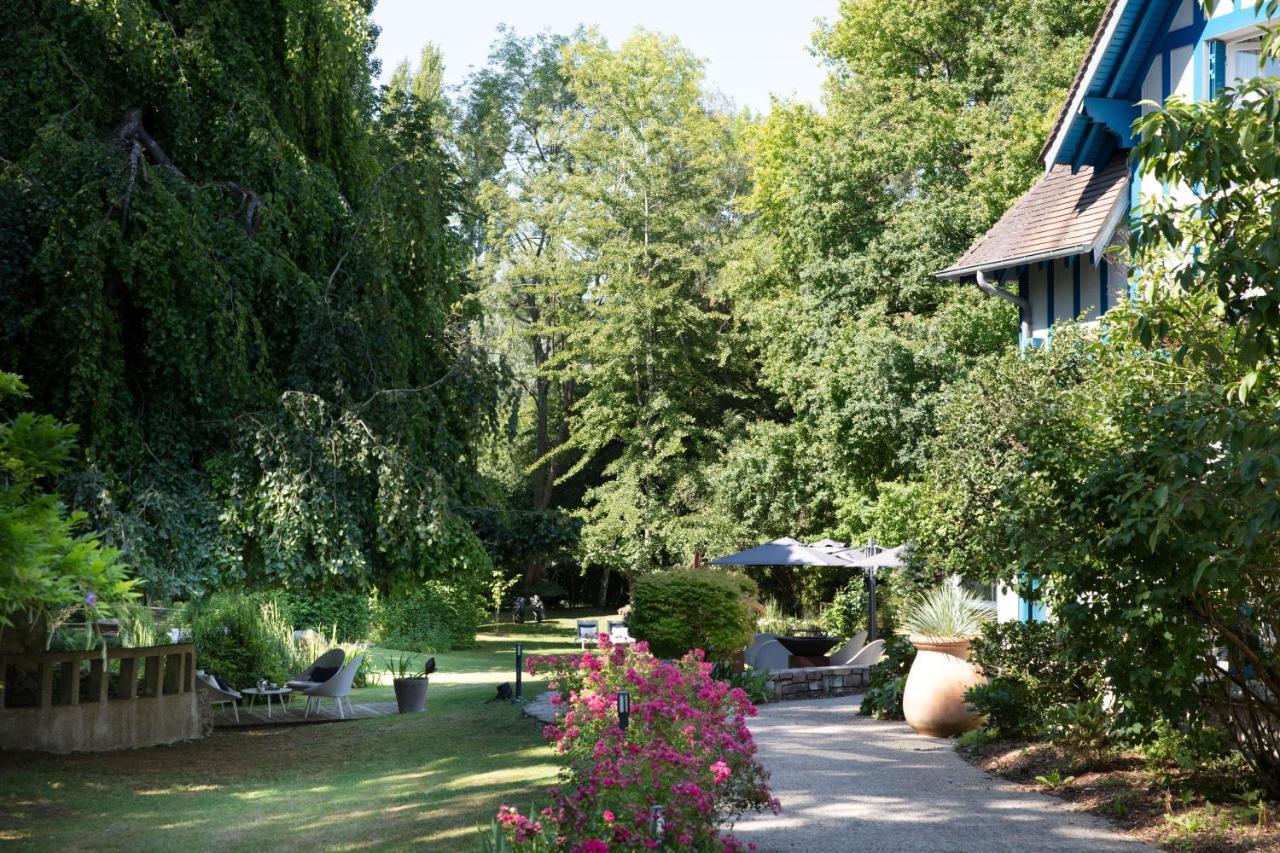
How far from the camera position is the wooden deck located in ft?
51.1

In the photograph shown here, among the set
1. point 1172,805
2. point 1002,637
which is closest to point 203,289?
point 1002,637

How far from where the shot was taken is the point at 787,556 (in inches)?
830

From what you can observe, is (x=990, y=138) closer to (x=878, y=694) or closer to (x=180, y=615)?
(x=878, y=694)

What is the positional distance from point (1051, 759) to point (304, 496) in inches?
272

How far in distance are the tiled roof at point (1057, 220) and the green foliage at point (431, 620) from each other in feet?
50.8

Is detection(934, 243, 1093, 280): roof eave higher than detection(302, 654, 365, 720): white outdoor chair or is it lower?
higher

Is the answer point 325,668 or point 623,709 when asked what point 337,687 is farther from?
point 623,709

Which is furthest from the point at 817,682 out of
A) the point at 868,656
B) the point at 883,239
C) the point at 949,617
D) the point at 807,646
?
the point at 883,239

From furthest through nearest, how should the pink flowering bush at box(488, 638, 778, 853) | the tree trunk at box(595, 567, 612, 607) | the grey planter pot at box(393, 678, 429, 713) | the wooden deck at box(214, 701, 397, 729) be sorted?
the tree trunk at box(595, 567, 612, 607) < the grey planter pot at box(393, 678, 429, 713) < the wooden deck at box(214, 701, 397, 729) < the pink flowering bush at box(488, 638, 778, 853)

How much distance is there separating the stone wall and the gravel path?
4131 millimetres

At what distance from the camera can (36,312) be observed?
10539mm

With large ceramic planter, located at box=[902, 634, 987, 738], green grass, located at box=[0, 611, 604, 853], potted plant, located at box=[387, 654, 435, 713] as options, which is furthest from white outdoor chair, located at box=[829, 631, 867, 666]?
potted plant, located at box=[387, 654, 435, 713]

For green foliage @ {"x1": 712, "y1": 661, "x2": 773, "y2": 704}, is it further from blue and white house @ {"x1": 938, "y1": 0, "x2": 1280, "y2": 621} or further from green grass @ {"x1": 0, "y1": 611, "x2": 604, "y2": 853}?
blue and white house @ {"x1": 938, "y1": 0, "x2": 1280, "y2": 621}

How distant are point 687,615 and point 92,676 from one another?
23.8ft
